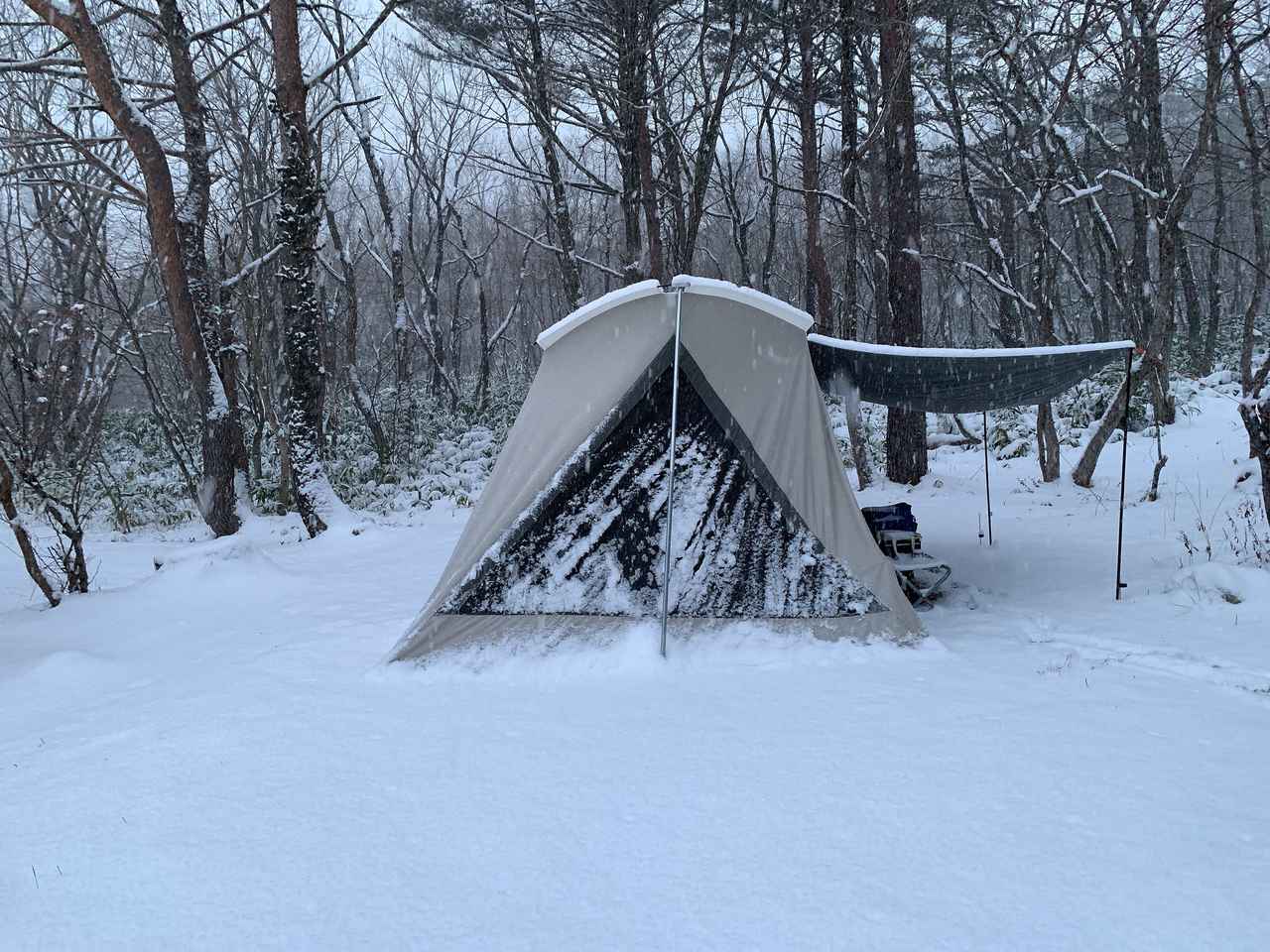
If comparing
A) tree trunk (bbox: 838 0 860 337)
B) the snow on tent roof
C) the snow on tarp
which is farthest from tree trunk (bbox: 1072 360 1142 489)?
the snow on tent roof

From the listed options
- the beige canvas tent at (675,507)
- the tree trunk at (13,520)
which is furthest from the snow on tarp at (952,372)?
the tree trunk at (13,520)

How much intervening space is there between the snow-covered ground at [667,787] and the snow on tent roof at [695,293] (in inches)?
72.7

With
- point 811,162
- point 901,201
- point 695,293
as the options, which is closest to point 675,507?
point 695,293

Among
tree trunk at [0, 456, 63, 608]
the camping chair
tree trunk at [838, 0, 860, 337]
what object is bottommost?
the camping chair

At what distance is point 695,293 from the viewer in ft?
13.7

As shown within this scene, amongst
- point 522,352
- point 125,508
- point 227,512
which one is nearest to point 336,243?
point 125,508

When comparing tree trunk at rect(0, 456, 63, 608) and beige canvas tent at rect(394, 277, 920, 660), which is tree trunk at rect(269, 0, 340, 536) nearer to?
tree trunk at rect(0, 456, 63, 608)

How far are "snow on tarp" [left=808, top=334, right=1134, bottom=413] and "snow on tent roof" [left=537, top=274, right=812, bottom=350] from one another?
0.45 meters

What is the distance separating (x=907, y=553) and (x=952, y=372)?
131 cm

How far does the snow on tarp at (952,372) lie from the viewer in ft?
15.1

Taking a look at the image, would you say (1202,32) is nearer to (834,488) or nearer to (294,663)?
(834,488)

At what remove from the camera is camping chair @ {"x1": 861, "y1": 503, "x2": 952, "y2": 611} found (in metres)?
5.20

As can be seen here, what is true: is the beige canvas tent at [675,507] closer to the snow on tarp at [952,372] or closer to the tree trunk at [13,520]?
the snow on tarp at [952,372]

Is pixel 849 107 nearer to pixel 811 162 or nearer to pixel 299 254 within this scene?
pixel 811 162
